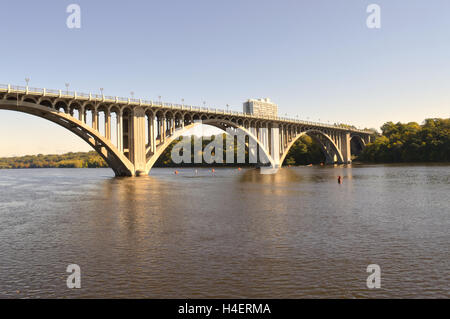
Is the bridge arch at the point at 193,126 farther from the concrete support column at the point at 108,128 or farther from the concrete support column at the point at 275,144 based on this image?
the concrete support column at the point at 108,128

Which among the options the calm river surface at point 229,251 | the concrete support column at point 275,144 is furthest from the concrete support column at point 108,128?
the concrete support column at point 275,144

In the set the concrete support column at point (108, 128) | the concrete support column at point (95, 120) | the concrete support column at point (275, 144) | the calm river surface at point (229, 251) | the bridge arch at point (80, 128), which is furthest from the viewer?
the concrete support column at point (275, 144)

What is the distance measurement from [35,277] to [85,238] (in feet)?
18.5

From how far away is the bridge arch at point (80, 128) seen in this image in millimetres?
49719

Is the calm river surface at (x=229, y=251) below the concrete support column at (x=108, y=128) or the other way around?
below

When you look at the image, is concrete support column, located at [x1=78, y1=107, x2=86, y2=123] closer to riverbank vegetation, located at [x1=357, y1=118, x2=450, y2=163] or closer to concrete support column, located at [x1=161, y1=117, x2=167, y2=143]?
concrete support column, located at [x1=161, y1=117, x2=167, y2=143]

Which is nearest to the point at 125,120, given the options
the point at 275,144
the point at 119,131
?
the point at 119,131

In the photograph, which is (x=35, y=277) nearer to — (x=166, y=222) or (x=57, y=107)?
(x=166, y=222)

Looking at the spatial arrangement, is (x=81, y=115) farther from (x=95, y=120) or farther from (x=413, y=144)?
(x=413, y=144)

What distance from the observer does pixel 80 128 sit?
192 ft

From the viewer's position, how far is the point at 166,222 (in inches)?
832

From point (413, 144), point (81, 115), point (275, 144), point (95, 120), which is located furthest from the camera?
point (413, 144)

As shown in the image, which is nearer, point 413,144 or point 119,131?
point 119,131

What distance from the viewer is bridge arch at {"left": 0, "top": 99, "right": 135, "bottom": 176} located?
49719 mm
